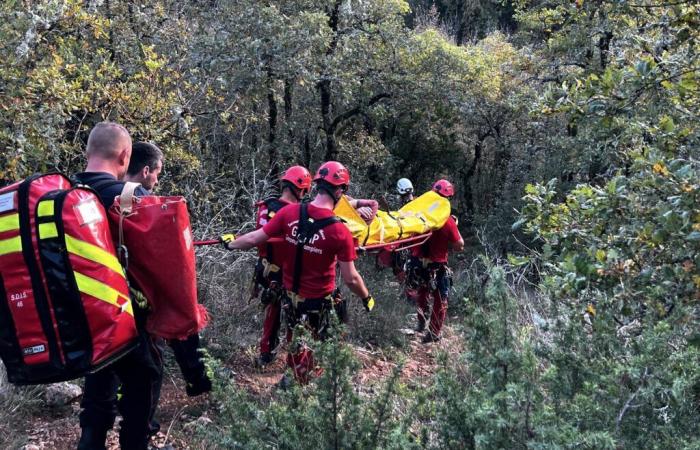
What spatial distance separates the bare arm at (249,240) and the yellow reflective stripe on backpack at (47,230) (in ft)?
6.29

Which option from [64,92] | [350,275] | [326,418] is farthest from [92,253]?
[64,92]

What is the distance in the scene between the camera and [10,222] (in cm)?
243

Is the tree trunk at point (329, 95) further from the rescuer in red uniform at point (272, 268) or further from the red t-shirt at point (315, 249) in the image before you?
the red t-shirt at point (315, 249)

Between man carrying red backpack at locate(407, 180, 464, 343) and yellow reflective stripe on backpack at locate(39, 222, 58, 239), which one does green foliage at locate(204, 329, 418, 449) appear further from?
man carrying red backpack at locate(407, 180, 464, 343)

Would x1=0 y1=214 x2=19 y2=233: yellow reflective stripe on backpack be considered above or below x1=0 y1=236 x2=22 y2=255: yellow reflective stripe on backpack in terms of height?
above

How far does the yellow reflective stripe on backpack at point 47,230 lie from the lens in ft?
7.95

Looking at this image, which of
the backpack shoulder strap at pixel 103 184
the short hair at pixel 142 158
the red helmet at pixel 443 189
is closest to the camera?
the backpack shoulder strap at pixel 103 184

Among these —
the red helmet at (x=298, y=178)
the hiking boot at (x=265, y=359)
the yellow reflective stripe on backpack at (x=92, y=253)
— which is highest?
the yellow reflective stripe on backpack at (x=92, y=253)

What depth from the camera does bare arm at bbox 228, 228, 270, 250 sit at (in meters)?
4.36

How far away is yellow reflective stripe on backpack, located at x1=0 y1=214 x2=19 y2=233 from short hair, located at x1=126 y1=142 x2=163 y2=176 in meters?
1.28

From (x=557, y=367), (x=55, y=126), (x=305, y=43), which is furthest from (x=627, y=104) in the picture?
(x=305, y=43)

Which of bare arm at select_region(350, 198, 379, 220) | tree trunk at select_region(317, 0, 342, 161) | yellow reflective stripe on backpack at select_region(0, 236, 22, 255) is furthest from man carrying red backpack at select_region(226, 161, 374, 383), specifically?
tree trunk at select_region(317, 0, 342, 161)

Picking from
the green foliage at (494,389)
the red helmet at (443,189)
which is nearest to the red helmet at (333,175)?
the green foliage at (494,389)

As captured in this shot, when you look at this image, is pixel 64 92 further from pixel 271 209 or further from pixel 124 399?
pixel 124 399
